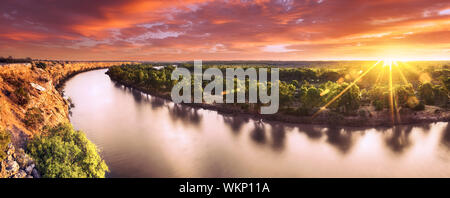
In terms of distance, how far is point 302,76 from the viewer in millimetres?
150250

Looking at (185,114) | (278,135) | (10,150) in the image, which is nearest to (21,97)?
(10,150)

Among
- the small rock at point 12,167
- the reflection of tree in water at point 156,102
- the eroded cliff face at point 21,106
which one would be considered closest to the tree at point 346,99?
the reflection of tree in water at point 156,102

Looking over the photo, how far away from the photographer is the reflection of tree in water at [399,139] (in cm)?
4947

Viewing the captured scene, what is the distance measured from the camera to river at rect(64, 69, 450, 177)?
128ft

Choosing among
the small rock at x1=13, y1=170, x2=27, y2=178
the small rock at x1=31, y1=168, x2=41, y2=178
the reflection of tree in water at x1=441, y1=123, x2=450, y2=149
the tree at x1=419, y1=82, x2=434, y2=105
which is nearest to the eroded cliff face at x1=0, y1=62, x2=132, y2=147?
the small rock at x1=31, y1=168, x2=41, y2=178

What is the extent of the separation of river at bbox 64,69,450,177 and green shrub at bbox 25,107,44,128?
1251 cm

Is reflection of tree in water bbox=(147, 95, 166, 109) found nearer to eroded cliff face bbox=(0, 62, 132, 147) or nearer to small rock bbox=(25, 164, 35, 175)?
eroded cliff face bbox=(0, 62, 132, 147)

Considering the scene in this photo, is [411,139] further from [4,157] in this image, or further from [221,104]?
[4,157]

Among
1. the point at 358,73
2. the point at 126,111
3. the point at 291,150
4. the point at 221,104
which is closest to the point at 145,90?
the point at 126,111

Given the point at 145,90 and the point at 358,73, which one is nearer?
the point at 145,90

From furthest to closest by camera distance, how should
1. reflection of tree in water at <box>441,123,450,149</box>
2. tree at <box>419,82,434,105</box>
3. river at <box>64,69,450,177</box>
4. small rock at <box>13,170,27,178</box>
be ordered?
tree at <box>419,82,434,105</box> → reflection of tree in water at <box>441,123,450,149</box> → river at <box>64,69,450,177</box> → small rock at <box>13,170,27,178</box>

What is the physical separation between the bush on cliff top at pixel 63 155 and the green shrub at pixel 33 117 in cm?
234

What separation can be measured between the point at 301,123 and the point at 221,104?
28.9 m

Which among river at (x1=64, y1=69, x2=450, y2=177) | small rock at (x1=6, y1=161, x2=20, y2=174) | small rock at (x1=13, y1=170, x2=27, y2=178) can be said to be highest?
small rock at (x1=6, y1=161, x2=20, y2=174)
